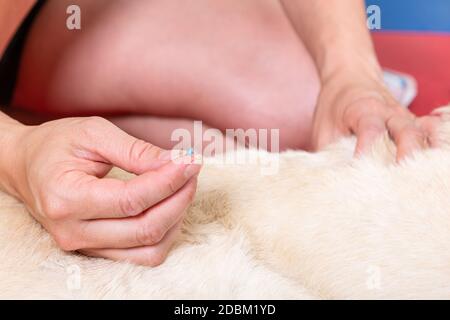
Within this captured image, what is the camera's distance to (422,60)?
129 cm

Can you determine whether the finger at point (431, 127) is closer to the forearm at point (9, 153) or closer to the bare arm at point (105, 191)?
the bare arm at point (105, 191)

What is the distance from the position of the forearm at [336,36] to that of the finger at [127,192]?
0.46 meters

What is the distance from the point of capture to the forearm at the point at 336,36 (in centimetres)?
87

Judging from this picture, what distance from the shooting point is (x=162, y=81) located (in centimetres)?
94

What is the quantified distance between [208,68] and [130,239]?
0.49 m

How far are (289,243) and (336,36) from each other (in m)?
0.47

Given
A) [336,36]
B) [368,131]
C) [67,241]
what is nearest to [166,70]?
[336,36]

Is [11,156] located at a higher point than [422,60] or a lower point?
lower

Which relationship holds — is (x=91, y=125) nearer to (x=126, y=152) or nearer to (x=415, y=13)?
(x=126, y=152)

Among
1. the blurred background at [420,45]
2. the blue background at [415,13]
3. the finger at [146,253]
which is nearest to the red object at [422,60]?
the blurred background at [420,45]

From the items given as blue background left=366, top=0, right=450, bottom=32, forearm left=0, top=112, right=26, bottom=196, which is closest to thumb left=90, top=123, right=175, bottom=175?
forearm left=0, top=112, right=26, bottom=196
